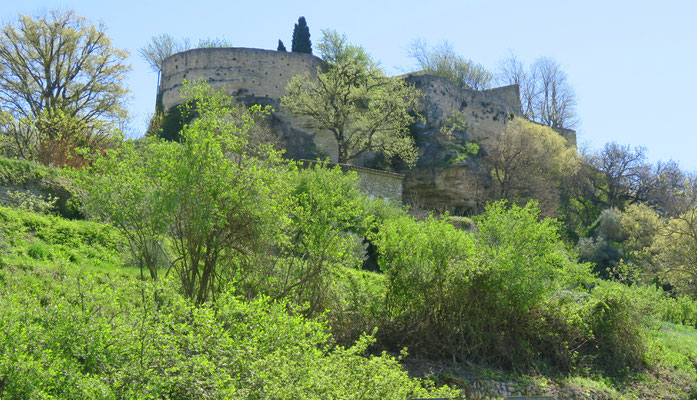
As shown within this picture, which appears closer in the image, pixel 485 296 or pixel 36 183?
pixel 485 296

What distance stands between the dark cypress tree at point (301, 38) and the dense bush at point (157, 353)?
112 feet

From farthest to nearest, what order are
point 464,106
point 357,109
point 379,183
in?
1. point 464,106
2. point 357,109
3. point 379,183

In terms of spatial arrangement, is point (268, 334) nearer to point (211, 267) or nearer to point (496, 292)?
point (211, 267)

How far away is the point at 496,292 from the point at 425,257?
1568 millimetres

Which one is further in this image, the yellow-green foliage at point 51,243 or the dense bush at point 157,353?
the yellow-green foliage at point 51,243

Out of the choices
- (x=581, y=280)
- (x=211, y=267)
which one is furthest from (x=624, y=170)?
(x=211, y=267)

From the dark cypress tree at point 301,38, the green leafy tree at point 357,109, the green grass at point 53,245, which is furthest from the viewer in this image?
the dark cypress tree at point 301,38

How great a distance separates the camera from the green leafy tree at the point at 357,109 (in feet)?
96.5

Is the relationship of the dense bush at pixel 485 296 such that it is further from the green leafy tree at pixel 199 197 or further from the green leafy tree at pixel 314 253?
the green leafy tree at pixel 199 197

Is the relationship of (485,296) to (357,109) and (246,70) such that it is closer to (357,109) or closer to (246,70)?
(357,109)

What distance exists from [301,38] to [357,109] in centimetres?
1116

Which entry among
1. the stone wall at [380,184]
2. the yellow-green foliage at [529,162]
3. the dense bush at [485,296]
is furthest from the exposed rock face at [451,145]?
the dense bush at [485,296]

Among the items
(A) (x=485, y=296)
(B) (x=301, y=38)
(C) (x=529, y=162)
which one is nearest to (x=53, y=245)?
(A) (x=485, y=296)

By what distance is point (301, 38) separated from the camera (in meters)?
39.8
